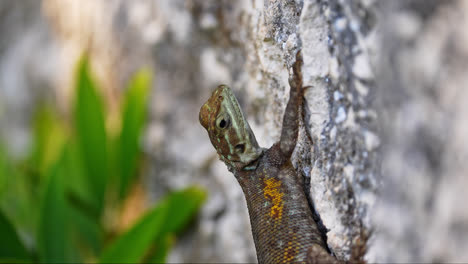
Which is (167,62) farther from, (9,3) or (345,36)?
(9,3)

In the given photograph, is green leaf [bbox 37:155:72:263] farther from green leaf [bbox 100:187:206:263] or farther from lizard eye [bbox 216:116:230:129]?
lizard eye [bbox 216:116:230:129]

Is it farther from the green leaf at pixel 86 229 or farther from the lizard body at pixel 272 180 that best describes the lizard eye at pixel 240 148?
the green leaf at pixel 86 229

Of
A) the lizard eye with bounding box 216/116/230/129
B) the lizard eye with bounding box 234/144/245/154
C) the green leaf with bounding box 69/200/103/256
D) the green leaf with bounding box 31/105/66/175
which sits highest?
the lizard eye with bounding box 216/116/230/129

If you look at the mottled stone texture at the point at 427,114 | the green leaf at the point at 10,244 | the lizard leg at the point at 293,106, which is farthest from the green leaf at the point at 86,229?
the mottled stone texture at the point at 427,114

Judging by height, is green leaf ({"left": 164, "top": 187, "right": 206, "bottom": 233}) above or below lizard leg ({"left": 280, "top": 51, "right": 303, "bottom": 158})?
below

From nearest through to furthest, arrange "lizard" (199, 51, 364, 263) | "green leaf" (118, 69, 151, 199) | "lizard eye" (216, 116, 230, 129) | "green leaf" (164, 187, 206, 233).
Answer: "lizard" (199, 51, 364, 263) → "lizard eye" (216, 116, 230, 129) → "green leaf" (164, 187, 206, 233) → "green leaf" (118, 69, 151, 199)

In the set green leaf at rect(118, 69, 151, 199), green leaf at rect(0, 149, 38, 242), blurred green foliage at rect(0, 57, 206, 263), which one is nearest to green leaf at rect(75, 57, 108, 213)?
blurred green foliage at rect(0, 57, 206, 263)

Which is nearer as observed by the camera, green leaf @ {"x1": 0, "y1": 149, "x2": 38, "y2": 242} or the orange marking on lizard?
the orange marking on lizard
